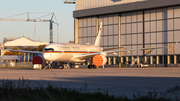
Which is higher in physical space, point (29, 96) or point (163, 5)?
point (163, 5)

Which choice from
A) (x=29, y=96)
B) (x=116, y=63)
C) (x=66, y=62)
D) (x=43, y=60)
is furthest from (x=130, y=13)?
(x=29, y=96)

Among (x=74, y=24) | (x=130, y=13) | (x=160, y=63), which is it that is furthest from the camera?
(x=74, y=24)

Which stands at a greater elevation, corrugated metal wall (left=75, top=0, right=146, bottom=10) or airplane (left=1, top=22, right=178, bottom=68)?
corrugated metal wall (left=75, top=0, right=146, bottom=10)

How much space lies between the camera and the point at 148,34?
59438mm

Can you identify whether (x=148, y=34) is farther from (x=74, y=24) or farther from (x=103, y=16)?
(x=74, y=24)

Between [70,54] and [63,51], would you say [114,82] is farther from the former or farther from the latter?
[70,54]

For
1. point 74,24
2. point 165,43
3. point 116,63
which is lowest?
point 116,63

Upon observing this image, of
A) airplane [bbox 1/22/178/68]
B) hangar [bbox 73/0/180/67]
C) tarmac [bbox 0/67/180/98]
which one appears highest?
hangar [bbox 73/0/180/67]

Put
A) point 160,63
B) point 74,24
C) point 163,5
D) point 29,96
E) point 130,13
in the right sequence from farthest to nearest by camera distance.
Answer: point 74,24 → point 130,13 → point 160,63 → point 163,5 → point 29,96

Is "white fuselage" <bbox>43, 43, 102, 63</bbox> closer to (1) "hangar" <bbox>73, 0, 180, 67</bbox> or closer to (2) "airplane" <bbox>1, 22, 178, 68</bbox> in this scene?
(2) "airplane" <bbox>1, 22, 178, 68</bbox>

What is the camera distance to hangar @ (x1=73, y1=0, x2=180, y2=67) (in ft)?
182

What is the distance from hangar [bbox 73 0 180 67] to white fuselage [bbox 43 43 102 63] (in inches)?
735

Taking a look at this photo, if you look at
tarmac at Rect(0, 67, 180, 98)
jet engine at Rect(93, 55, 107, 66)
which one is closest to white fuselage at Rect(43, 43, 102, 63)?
jet engine at Rect(93, 55, 107, 66)

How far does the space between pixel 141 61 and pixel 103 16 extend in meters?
14.8
